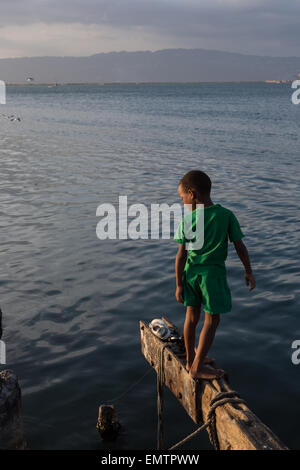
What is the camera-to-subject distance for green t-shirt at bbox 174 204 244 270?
4820mm

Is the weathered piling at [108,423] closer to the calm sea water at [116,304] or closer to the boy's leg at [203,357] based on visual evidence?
the calm sea water at [116,304]

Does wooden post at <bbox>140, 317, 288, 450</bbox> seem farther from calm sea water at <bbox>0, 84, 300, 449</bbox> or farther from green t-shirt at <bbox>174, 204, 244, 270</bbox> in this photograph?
green t-shirt at <bbox>174, 204, 244, 270</bbox>

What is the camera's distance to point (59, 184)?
1961 cm

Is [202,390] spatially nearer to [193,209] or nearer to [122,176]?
[193,209]

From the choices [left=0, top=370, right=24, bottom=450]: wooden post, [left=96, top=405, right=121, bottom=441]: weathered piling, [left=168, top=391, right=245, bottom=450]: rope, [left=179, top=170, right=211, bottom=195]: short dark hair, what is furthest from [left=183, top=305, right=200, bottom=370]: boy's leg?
[left=0, top=370, right=24, bottom=450]: wooden post

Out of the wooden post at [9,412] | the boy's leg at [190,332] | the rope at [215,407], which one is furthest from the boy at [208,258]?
the wooden post at [9,412]

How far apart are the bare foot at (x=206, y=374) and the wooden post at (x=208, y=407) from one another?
0.14ft

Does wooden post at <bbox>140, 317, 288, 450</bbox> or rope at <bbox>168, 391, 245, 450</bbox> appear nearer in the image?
wooden post at <bbox>140, 317, 288, 450</bbox>

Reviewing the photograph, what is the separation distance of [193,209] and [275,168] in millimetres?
19065

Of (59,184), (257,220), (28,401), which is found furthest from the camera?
(59,184)

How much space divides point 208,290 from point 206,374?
82 cm

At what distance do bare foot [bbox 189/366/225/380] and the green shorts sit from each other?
0.58 meters

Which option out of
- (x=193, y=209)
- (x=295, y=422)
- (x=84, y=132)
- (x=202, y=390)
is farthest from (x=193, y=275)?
(x=84, y=132)

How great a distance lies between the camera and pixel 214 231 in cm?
483
